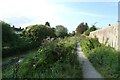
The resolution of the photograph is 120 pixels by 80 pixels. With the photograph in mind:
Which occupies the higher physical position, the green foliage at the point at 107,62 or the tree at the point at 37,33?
the tree at the point at 37,33

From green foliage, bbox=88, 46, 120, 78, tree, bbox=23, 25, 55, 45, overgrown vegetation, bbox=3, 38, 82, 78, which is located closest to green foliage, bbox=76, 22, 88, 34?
tree, bbox=23, 25, 55, 45

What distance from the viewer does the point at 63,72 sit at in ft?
35.6

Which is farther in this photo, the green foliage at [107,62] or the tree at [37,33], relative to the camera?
the tree at [37,33]

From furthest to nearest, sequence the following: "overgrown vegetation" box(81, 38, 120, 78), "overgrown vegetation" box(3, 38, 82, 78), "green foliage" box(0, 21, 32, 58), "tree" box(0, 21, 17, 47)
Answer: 1. "tree" box(0, 21, 17, 47)
2. "green foliage" box(0, 21, 32, 58)
3. "overgrown vegetation" box(81, 38, 120, 78)
4. "overgrown vegetation" box(3, 38, 82, 78)

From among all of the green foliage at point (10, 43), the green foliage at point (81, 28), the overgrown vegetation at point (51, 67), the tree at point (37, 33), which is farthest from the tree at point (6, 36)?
the green foliage at point (81, 28)

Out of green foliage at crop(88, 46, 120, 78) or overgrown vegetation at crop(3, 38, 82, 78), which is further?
green foliage at crop(88, 46, 120, 78)

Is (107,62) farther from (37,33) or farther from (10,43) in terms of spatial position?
(37,33)

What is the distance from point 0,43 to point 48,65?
1908 centimetres

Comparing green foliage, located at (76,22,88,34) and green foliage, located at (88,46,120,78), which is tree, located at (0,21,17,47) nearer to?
green foliage, located at (88,46,120,78)

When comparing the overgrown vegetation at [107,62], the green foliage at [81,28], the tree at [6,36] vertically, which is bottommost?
the overgrown vegetation at [107,62]

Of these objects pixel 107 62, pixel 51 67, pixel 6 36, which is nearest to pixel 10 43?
pixel 6 36

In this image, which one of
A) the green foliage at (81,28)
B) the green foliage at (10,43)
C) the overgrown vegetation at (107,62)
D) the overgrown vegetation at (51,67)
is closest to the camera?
the overgrown vegetation at (51,67)

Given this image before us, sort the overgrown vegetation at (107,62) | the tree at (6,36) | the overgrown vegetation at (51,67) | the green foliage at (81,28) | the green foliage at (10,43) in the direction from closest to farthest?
the overgrown vegetation at (51,67)
the overgrown vegetation at (107,62)
the green foliage at (10,43)
the tree at (6,36)
the green foliage at (81,28)

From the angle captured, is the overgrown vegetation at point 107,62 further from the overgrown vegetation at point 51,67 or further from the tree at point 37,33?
the tree at point 37,33
